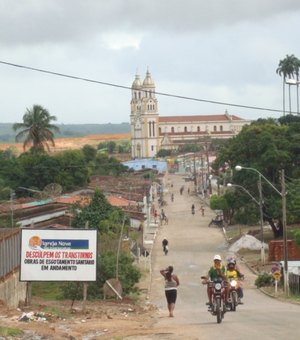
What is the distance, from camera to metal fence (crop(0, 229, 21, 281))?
23891 mm

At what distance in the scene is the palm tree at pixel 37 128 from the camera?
90.9 metres

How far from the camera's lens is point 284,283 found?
32875mm

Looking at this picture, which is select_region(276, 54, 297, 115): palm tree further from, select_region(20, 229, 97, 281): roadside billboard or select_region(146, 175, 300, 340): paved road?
select_region(20, 229, 97, 281): roadside billboard

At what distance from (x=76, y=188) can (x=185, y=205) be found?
20569 mm

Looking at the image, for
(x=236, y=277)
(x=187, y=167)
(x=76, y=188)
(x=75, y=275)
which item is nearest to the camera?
(x=236, y=277)

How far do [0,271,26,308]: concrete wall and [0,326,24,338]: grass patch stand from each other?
8290mm

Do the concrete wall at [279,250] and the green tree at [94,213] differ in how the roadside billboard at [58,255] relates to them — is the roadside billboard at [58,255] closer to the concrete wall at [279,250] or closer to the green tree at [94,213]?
the green tree at [94,213]

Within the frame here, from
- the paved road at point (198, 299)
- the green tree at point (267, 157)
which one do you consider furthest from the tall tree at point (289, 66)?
the green tree at point (267, 157)

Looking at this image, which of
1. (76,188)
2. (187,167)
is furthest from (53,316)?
(187,167)

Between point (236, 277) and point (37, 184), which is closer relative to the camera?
point (236, 277)

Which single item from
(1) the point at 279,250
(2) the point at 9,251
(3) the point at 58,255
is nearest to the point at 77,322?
(3) the point at 58,255

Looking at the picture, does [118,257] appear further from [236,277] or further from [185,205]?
[185,205]

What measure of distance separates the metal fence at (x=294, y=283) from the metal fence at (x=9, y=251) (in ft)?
36.7

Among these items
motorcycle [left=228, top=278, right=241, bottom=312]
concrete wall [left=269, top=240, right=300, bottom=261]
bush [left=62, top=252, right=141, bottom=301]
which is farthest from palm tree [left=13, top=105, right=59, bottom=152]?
motorcycle [left=228, top=278, right=241, bottom=312]
